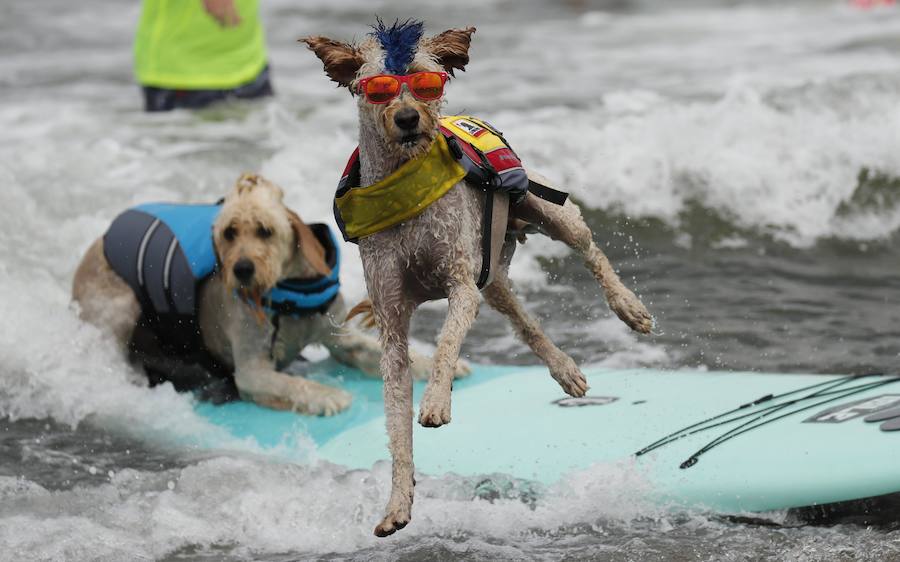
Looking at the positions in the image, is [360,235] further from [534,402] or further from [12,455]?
[12,455]

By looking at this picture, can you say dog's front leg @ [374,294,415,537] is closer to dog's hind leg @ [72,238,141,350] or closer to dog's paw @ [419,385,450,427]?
dog's paw @ [419,385,450,427]

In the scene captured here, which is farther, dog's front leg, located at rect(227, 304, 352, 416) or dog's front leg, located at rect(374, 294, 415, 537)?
dog's front leg, located at rect(227, 304, 352, 416)

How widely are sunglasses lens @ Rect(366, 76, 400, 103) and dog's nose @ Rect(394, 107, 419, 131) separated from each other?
5cm

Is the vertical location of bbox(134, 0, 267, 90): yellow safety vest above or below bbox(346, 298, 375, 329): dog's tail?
above

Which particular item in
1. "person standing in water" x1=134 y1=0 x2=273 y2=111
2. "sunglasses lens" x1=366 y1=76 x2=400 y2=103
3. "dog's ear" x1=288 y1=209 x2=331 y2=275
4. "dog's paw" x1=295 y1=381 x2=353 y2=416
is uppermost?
"person standing in water" x1=134 y1=0 x2=273 y2=111

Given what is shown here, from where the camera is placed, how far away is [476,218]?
3672 millimetres

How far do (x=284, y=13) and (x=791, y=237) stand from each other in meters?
12.5

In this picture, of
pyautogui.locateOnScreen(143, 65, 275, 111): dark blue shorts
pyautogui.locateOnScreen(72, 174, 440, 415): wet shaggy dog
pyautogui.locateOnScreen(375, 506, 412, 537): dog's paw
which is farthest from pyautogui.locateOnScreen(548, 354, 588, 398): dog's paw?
pyautogui.locateOnScreen(143, 65, 275, 111): dark blue shorts

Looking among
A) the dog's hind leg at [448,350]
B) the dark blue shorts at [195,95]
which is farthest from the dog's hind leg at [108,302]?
the dark blue shorts at [195,95]

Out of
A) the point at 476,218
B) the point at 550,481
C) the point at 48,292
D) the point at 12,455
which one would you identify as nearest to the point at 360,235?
the point at 476,218

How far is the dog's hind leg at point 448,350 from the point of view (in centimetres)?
319

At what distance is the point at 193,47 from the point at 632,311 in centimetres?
667

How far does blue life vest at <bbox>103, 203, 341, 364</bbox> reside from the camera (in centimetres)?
581

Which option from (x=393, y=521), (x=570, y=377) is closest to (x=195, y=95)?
(x=570, y=377)
